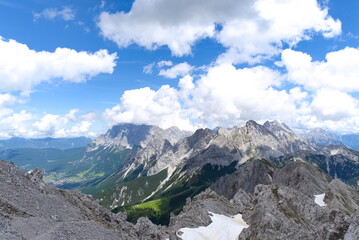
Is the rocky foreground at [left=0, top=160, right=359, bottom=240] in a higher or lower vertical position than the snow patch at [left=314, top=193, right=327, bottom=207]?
higher

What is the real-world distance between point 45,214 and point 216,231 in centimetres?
5384

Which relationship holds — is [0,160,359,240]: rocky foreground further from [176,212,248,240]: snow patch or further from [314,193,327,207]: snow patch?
[314,193,327,207]: snow patch

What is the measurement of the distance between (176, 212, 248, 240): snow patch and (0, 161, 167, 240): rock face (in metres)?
20.4

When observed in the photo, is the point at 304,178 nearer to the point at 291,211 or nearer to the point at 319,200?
the point at 319,200

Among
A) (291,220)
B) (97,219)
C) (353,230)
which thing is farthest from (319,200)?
(97,219)

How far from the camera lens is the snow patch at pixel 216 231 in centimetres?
7664

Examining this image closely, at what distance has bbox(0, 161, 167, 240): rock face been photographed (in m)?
39.2

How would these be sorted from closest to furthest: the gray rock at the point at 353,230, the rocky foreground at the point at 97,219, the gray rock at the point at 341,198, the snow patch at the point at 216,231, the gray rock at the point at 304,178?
the gray rock at the point at 353,230 < the rocky foreground at the point at 97,219 < the snow patch at the point at 216,231 < the gray rock at the point at 341,198 < the gray rock at the point at 304,178

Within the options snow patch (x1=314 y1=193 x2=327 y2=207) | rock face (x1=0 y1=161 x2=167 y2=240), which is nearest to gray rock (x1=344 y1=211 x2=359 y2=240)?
rock face (x1=0 y1=161 x2=167 y2=240)

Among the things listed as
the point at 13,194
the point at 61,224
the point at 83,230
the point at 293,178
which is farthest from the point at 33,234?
the point at 293,178

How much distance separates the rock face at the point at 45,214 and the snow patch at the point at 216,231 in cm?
2039

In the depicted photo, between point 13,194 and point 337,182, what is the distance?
144 m

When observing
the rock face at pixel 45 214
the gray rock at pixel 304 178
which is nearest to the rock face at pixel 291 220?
the rock face at pixel 45 214

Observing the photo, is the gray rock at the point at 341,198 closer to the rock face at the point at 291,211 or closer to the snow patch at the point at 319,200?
the rock face at the point at 291,211
